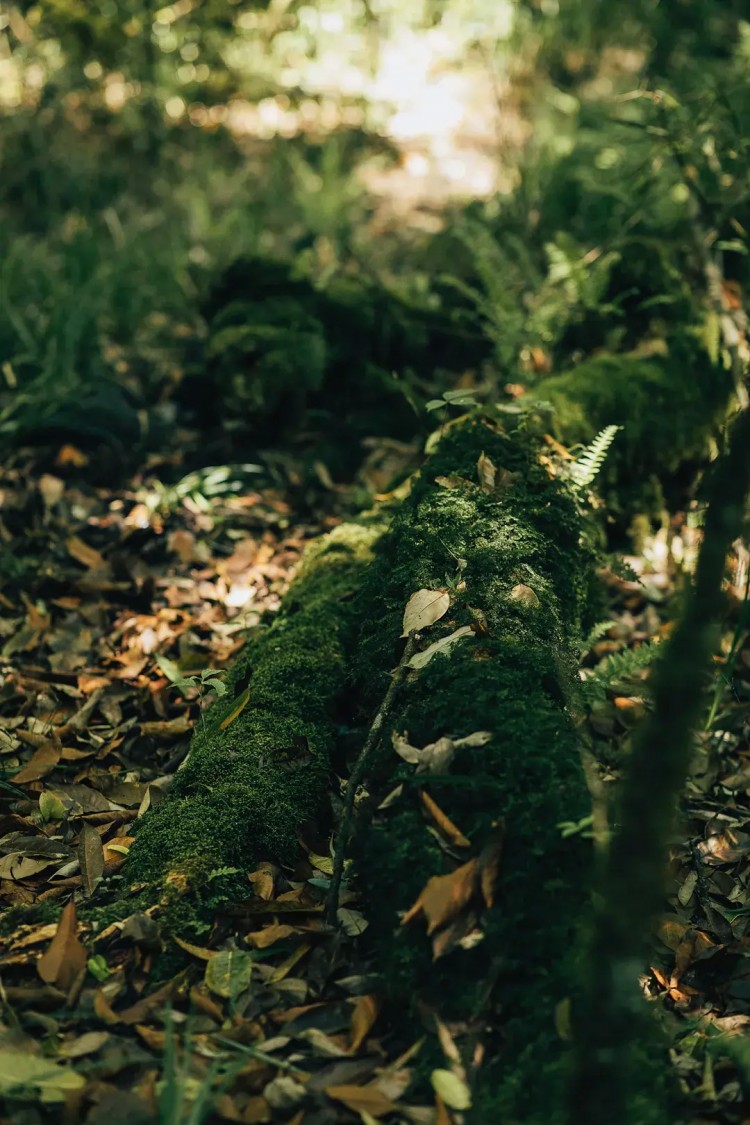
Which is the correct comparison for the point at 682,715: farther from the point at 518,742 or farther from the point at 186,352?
the point at 186,352

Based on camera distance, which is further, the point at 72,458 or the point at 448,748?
the point at 72,458

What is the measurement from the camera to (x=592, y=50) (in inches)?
303

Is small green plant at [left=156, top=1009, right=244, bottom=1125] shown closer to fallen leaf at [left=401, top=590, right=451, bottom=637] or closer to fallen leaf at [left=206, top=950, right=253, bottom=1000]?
fallen leaf at [left=206, top=950, right=253, bottom=1000]

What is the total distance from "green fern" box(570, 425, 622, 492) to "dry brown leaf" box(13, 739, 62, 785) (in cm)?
164

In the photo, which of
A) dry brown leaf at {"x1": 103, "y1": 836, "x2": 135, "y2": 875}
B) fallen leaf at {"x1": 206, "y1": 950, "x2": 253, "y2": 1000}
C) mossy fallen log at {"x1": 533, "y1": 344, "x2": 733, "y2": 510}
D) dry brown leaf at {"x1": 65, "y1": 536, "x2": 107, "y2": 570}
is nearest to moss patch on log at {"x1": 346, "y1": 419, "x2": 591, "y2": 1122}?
fallen leaf at {"x1": 206, "y1": 950, "x2": 253, "y2": 1000}

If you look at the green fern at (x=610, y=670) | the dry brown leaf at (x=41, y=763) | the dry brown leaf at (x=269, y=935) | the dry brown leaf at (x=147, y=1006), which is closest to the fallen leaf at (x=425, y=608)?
the green fern at (x=610, y=670)

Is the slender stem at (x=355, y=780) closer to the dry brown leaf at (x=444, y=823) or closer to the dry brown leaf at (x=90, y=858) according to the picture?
the dry brown leaf at (x=444, y=823)

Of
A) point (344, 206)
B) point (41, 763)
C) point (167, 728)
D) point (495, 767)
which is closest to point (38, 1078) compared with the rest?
point (495, 767)

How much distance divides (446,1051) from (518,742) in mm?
583

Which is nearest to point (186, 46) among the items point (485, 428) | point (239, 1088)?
point (485, 428)

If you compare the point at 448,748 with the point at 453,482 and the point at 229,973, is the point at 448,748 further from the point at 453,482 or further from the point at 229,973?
the point at 453,482

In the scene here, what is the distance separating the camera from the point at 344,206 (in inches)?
224

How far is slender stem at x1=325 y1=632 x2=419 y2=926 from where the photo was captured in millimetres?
2053

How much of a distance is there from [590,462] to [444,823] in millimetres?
1247
